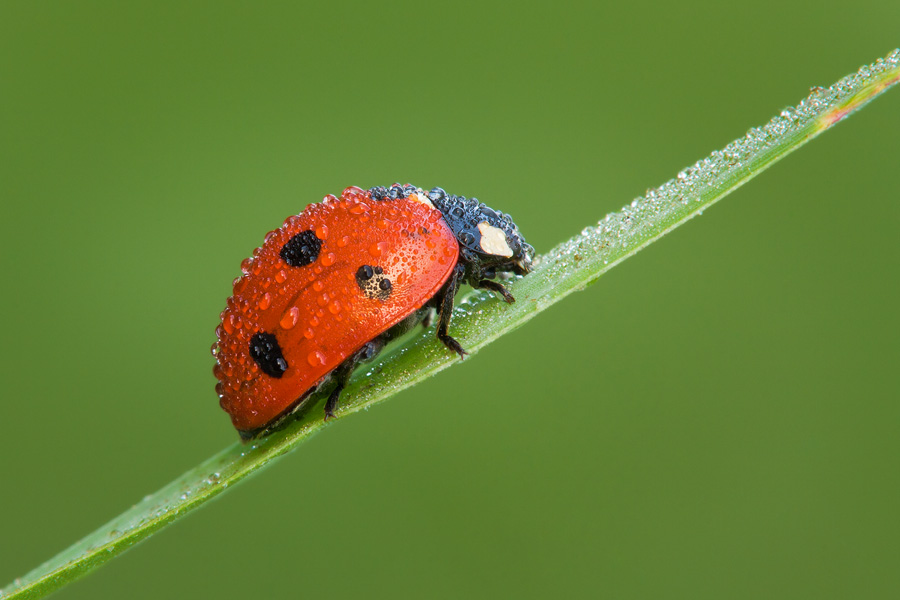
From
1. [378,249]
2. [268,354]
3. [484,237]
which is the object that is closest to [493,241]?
[484,237]

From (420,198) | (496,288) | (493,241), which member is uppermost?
(420,198)

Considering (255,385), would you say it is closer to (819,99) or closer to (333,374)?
(333,374)

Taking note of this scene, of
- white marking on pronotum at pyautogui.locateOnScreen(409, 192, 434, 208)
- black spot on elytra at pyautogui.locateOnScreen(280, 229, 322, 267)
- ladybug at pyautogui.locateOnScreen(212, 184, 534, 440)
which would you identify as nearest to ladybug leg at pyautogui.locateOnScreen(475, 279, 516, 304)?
ladybug at pyautogui.locateOnScreen(212, 184, 534, 440)

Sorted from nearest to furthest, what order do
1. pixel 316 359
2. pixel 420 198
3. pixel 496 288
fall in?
pixel 316 359
pixel 496 288
pixel 420 198

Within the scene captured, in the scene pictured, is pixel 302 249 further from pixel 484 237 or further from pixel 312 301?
pixel 484 237

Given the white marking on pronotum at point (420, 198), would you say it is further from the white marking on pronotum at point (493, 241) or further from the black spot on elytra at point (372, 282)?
the black spot on elytra at point (372, 282)

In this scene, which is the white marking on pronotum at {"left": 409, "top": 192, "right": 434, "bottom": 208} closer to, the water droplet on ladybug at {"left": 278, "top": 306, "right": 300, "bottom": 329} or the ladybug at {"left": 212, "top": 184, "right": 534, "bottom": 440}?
the ladybug at {"left": 212, "top": 184, "right": 534, "bottom": 440}

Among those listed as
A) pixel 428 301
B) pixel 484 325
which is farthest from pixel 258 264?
pixel 484 325
